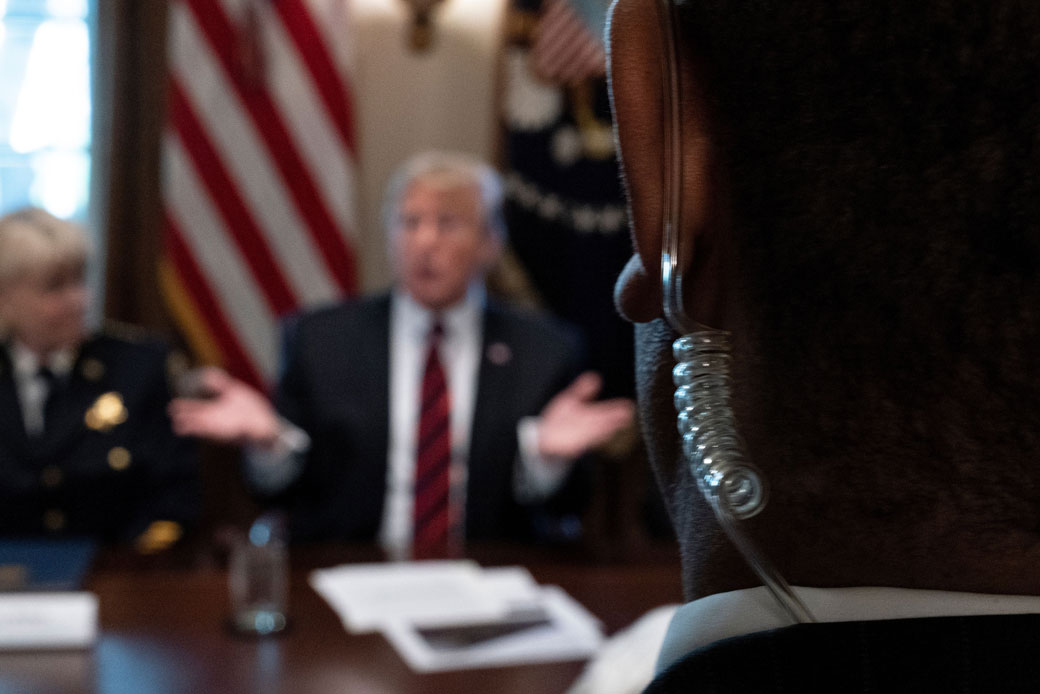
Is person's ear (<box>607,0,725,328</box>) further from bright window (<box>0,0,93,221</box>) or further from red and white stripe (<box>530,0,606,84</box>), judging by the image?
bright window (<box>0,0,93,221</box>)

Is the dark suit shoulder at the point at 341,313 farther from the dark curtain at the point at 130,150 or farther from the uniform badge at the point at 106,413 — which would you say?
the dark curtain at the point at 130,150

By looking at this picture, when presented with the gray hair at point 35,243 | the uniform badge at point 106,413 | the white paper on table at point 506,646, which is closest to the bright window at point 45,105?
the gray hair at point 35,243

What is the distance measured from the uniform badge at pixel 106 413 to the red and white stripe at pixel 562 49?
1.83m

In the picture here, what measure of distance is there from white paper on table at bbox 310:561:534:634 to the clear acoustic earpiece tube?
1332mm

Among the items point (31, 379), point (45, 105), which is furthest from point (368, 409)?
point (45, 105)

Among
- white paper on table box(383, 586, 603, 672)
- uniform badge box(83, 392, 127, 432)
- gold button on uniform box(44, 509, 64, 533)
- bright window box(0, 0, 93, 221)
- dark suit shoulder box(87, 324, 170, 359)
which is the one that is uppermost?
bright window box(0, 0, 93, 221)

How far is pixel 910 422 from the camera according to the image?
0.46 meters

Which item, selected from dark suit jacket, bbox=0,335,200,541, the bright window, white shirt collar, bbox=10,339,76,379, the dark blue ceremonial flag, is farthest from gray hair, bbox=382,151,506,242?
the bright window

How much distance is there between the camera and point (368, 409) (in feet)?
9.84

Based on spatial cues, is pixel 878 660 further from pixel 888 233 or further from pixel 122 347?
pixel 122 347

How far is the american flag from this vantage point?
12.6 feet

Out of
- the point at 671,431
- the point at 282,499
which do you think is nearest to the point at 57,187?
the point at 282,499

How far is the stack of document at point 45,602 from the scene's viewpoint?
1.60 m

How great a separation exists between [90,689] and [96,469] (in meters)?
1.49
